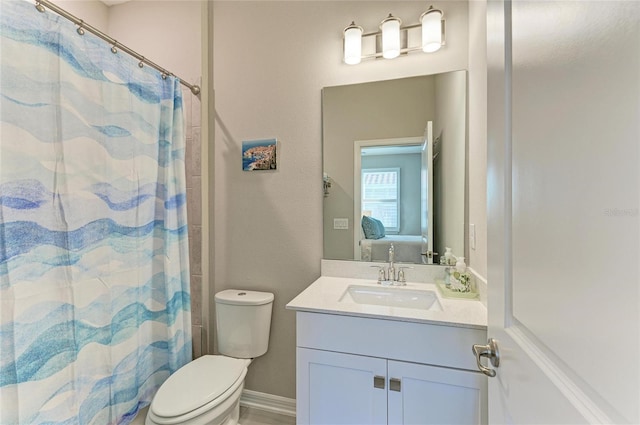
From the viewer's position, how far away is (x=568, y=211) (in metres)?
0.45

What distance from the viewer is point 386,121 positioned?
1.69 meters

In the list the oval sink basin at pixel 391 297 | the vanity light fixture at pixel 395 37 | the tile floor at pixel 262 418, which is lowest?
the tile floor at pixel 262 418

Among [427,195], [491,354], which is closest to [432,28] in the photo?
[427,195]

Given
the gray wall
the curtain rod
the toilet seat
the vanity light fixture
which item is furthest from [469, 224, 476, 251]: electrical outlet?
the curtain rod

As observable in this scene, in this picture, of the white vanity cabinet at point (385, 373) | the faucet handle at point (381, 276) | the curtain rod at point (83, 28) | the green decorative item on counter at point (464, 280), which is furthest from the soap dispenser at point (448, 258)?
the curtain rod at point (83, 28)

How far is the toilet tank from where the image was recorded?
1.72 metres

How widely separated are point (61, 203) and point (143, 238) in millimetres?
404

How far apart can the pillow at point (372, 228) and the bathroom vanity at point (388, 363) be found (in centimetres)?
48

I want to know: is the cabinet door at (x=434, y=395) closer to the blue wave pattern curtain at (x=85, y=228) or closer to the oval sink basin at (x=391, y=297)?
the oval sink basin at (x=391, y=297)

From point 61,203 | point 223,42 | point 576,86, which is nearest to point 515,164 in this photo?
point 576,86

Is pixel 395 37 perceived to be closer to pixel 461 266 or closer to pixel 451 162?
pixel 451 162

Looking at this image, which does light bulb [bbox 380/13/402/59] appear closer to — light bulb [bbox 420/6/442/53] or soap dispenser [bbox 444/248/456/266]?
light bulb [bbox 420/6/442/53]

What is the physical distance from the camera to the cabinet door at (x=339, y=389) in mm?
1193

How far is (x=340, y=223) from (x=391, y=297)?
0.51 metres
